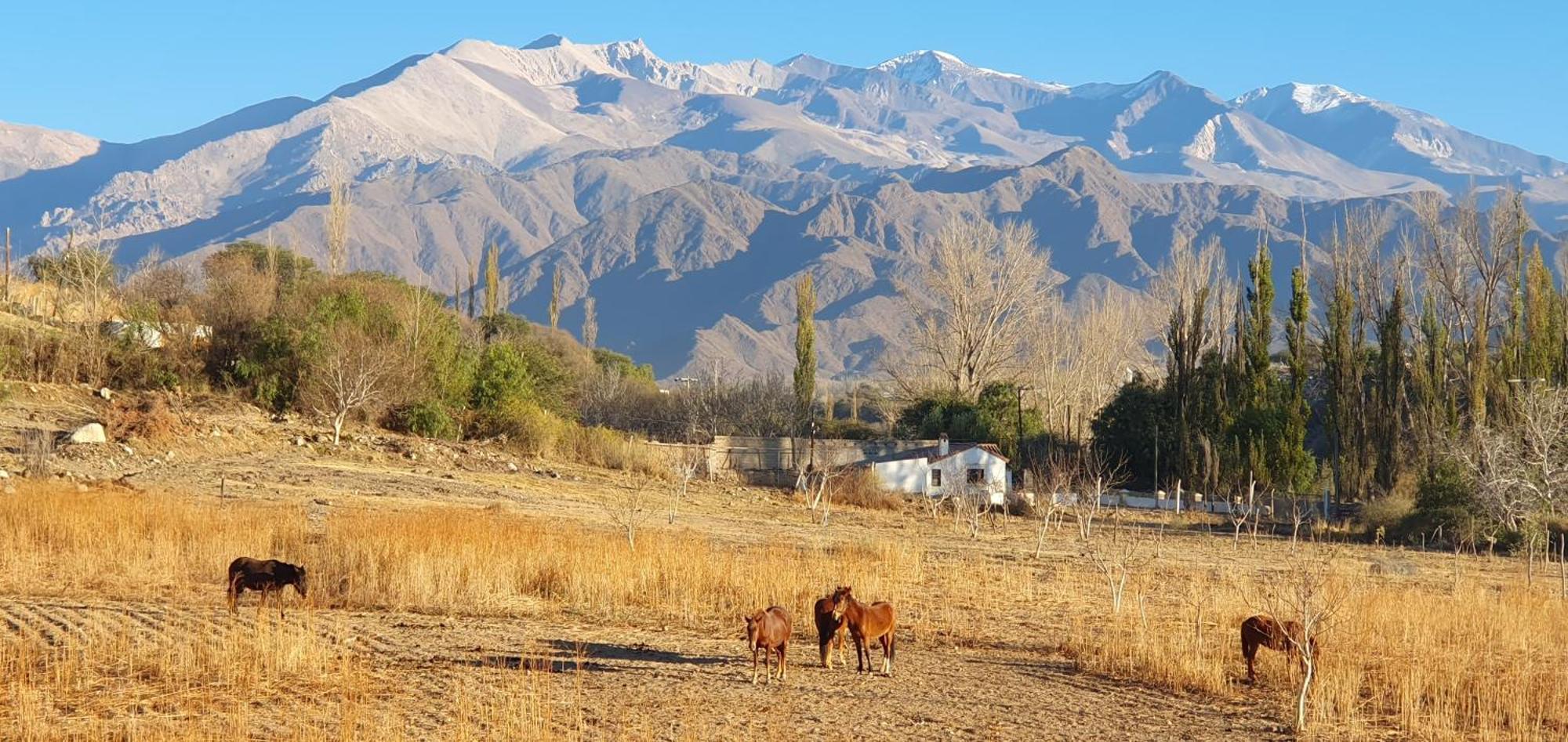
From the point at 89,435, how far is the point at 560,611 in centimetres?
2045

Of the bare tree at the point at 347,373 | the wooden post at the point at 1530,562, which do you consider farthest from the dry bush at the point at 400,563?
the bare tree at the point at 347,373

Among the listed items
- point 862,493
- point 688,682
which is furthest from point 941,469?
point 688,682

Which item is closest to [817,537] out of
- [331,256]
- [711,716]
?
[711,716]

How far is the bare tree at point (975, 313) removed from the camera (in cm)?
7219

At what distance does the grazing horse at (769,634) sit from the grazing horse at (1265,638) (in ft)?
15.6

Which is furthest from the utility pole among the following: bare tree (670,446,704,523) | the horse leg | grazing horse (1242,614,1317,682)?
the horse leg

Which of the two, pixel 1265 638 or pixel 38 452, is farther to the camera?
pixel 38 452

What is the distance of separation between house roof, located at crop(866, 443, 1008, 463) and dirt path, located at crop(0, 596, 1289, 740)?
39.1 m

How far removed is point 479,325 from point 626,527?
4963cm

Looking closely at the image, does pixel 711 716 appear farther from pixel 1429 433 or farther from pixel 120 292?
pixel 120 292

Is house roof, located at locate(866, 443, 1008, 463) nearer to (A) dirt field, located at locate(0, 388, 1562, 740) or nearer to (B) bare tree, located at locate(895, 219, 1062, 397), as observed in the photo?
(B) bare tree, located at locate(895, 219, 1062, 397)

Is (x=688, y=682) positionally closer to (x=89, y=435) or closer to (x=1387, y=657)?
(x=1387, y=657)

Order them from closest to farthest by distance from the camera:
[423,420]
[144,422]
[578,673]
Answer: [578,673]
[144,422]
[423,420]

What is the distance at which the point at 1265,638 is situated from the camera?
1460cm
